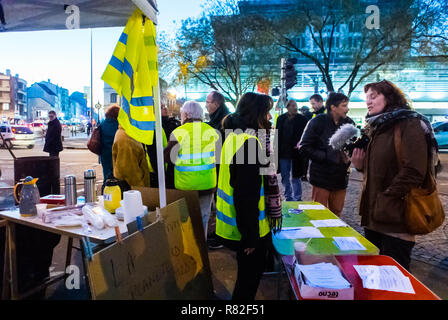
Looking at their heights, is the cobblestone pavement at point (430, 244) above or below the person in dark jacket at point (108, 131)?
below

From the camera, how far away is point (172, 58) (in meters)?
22.9

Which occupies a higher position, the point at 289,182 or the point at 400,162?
the point at 400,162

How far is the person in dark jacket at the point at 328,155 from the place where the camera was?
3.88 m

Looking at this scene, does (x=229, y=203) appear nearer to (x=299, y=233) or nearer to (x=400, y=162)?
(x=299, y=233)

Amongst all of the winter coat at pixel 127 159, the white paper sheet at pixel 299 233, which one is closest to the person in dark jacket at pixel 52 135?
the winter coat at pixel 127 159

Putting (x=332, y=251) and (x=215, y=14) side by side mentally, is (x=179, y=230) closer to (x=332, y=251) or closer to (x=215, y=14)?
(x=332, y=251)

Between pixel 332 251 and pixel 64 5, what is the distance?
3451 millimetres

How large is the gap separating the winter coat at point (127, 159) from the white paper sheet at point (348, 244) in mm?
2308

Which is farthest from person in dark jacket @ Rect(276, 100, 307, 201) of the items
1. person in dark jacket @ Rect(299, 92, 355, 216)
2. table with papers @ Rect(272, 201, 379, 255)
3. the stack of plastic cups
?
the stack of plastic cups

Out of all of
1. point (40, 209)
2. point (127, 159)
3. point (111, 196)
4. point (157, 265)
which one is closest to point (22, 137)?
point (127, 159)

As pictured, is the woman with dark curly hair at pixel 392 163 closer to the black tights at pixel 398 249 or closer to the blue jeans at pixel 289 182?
the black tights at pixel 398 249

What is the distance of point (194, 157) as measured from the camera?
3.38 metres

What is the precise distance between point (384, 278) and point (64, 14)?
3818 mm

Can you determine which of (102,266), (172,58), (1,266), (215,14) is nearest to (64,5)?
(1,266)
